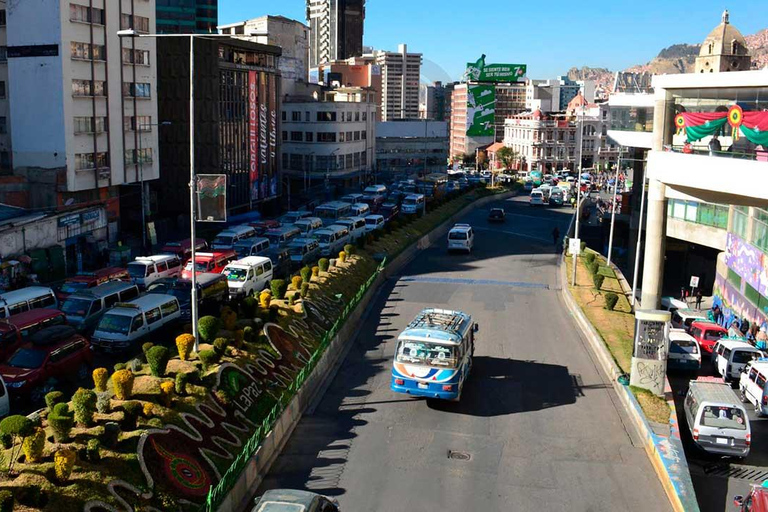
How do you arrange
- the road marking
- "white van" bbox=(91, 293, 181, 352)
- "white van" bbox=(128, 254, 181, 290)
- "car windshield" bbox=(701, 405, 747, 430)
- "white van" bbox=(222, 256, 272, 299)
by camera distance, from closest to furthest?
"car windshield" bbox=(701, 405, 747, 430)
"white van" bbox=(91, 293, 181, 352)
"white van" bbox=(222, 256, 272, 299)
"white van" bbox=(128, 254, 181, 290)
the road marking

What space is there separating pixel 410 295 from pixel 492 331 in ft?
23.4

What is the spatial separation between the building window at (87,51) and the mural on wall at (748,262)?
3850 centimetres

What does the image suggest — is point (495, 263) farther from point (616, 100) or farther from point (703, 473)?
point (703, 473)

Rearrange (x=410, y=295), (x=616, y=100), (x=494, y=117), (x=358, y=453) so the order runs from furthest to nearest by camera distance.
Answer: (x=494, y=117), (x=616, y=100), (x=410, y=295), (x=358, y=453)

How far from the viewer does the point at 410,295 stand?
36312 mm

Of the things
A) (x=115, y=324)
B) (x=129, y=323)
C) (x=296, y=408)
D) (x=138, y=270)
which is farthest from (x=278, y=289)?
(x=296, y=408)

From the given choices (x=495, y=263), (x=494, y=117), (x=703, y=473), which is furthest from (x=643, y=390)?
(x=494, y=117)

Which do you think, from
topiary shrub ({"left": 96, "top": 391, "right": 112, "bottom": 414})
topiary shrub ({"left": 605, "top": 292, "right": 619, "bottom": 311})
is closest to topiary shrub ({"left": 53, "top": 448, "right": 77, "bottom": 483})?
topiary shrub ({"left": 96, "top": 391, "right": 112, "bottom": 414})

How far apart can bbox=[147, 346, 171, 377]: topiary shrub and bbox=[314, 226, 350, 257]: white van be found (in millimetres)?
25562

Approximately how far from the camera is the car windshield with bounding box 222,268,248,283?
33.8 meters

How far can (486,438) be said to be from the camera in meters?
19.4

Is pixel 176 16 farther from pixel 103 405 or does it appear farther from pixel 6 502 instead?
pixel 6 502

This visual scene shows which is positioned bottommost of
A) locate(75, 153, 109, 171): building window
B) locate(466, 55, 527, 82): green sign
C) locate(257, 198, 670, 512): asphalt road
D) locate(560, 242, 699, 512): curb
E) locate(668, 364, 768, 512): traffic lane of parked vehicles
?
locate(668, 364, 768, 512): traffic lane of parked vehicles

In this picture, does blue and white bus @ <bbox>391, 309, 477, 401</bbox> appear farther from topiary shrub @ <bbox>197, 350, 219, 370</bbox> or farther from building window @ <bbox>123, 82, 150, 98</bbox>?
building window @ <bbox>123, 82, 150, 98</bbox>
